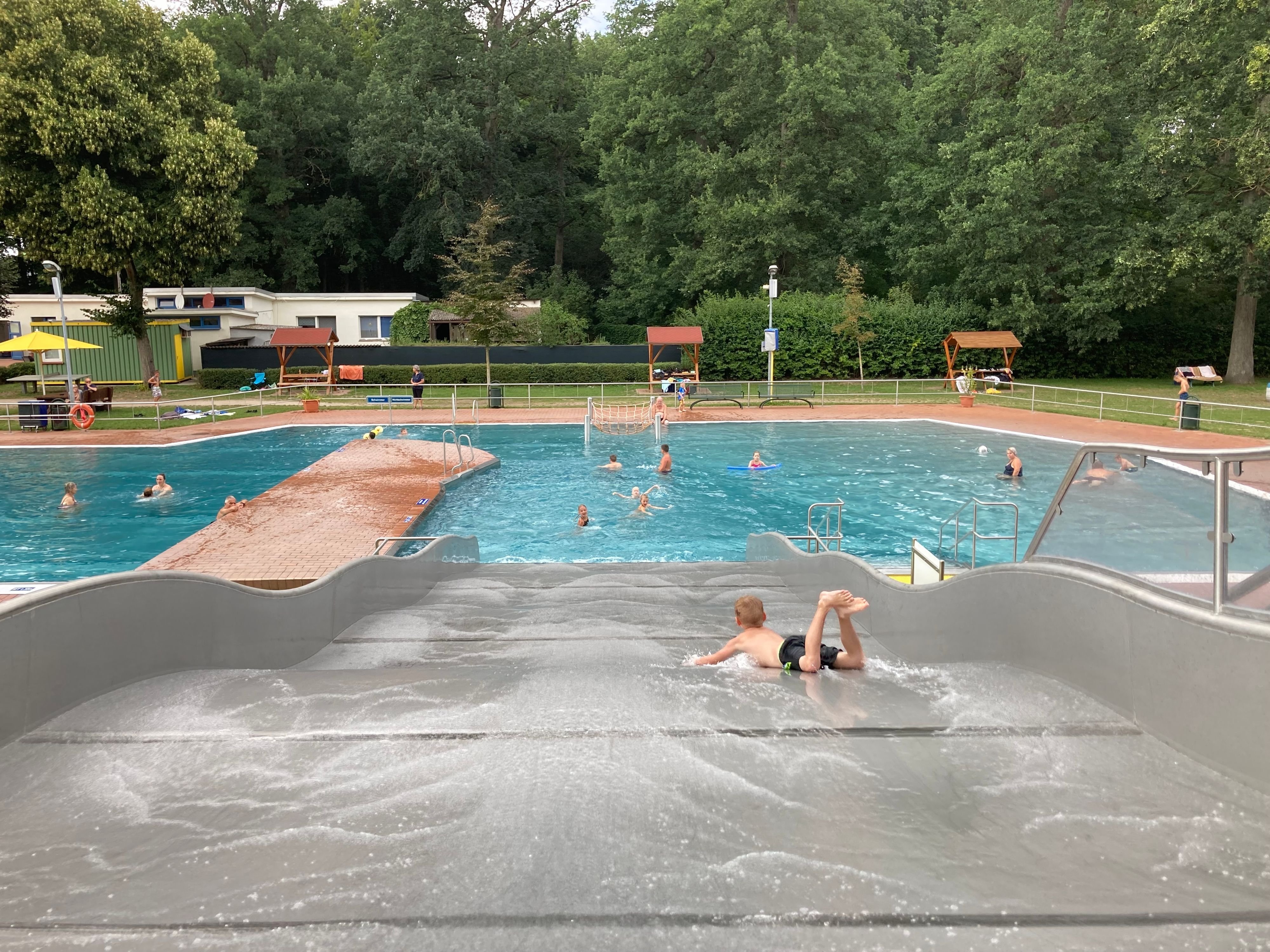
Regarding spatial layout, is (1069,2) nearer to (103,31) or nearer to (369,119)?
(369,119)

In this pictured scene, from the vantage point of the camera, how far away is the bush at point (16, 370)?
1547 inches

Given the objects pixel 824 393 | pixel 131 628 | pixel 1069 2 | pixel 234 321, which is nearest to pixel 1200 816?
pixel 131 628

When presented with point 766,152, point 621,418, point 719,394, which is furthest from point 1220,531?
point 766,152

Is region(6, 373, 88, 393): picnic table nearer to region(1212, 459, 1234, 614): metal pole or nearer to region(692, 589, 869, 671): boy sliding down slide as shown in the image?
region(692, 589, 869, 671): boy sliding down slide

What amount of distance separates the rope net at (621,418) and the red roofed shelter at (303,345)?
1279 centimetres

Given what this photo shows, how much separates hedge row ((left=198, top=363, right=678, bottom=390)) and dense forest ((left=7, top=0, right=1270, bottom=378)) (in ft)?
17.2

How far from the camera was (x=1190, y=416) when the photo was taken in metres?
24.9

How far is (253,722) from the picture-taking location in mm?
4500

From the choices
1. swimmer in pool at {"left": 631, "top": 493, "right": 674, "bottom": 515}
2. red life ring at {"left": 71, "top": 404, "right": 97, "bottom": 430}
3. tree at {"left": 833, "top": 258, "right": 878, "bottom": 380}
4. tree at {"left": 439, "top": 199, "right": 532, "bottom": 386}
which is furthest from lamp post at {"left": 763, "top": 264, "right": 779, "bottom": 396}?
red life ring at {"left": 71, "top": 404, "right": 97, "bottom": 430}

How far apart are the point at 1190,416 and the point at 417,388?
84.9ft

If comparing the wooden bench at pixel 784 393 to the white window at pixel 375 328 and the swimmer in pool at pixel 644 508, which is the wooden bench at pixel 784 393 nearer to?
the swimmer in pool at pixel 644 508

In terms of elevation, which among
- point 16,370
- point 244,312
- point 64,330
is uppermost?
point 244,312

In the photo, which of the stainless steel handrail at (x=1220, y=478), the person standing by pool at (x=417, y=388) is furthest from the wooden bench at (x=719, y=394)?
the stainless steel handrail at (x=1220, y=478)

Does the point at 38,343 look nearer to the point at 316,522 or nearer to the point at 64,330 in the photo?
the point at 64,330
